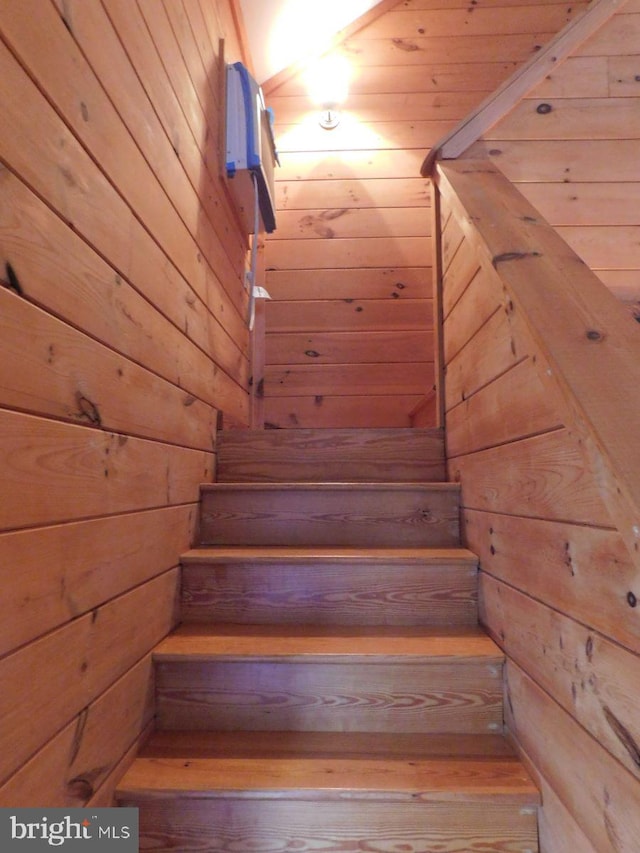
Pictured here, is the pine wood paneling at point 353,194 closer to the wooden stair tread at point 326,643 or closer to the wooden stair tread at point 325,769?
the wooden stair tread at point 326,643

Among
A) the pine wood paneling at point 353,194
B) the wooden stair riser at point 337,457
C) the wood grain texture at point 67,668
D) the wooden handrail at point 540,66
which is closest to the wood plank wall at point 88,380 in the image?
the wood grain texture at point 67,668

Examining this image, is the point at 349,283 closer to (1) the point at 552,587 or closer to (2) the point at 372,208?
(2) the point at 372,208

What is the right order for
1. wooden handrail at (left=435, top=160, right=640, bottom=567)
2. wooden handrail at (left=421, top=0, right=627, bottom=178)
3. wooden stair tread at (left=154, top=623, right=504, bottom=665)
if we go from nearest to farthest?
1. wooden handrail at (left=435, top=160, right=640, bottom=567)
2. wooden stair tread at (left=154, top=623, right=504, bottom=665)
3. wooden handrail at (left=421, top=0, right=627, bottom=178)

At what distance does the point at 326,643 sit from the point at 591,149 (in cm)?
170

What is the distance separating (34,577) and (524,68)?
6.30 ft

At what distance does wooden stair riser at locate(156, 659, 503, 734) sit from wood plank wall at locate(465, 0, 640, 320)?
1232 millimetres

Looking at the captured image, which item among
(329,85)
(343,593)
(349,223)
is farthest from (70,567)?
(329,85)

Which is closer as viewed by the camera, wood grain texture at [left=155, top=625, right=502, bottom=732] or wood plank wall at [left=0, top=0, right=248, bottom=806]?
wood plank wall at [left=0, top=0, right=248, bottom=806]

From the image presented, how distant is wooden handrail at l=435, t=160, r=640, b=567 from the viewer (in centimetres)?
61

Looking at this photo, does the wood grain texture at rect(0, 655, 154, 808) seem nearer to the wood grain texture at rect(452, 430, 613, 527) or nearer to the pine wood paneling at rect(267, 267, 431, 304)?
the wood grain texture at rect(452, 430, 613, 527)

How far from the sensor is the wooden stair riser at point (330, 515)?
1.55 metres

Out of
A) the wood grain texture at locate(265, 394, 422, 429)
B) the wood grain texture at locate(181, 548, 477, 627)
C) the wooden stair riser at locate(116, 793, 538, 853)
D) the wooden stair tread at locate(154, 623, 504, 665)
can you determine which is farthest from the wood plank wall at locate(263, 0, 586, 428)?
the wooden stair riser at locate(116, 793, 538, 853)

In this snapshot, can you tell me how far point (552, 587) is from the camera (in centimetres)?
91

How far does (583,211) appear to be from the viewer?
5.04ft
